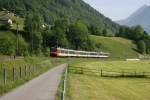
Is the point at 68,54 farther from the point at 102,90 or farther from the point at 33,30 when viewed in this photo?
the point at 102,90

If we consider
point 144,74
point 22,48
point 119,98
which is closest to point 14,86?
point 119,98

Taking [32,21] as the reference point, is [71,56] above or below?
below

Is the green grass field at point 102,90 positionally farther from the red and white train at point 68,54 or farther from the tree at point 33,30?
the tree at point 33,30

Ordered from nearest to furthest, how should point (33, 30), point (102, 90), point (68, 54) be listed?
1. point (102, 90)
2. point (68, 54)
3. point (33, 30)

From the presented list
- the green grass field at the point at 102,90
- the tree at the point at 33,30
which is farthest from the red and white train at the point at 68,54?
the green grass field at the point at 102,90

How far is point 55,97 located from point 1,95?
3.10 m

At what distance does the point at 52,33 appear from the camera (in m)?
176

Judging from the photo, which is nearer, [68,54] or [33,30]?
[68,54]

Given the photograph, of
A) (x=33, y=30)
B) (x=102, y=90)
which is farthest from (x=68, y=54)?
(x=102, y=90)

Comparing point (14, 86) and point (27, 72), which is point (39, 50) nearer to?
point (27, 72)

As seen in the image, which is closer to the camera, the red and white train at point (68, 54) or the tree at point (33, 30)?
the red and white train at point (68, 54)

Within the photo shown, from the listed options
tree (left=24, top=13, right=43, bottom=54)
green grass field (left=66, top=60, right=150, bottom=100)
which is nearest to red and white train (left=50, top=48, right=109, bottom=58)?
tree (left=24, top=13, right=43, bottom=54)

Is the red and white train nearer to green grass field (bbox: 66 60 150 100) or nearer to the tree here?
the tree

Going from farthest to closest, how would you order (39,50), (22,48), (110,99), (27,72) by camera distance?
1. (39,50)
2. (22,48)
3. (27,72)
4. (110,99)
